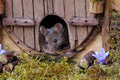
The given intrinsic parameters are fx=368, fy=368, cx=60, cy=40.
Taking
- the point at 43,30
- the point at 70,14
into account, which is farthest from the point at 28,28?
the point at 70,14

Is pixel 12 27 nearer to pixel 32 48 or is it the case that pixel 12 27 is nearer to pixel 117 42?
pixel 32 48

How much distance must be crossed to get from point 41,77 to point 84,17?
2.01ft

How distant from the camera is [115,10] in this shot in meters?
2.60

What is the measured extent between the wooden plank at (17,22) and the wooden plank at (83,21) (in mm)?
350

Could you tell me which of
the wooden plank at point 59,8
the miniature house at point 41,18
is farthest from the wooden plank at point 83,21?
the wooden plank at point 59,8

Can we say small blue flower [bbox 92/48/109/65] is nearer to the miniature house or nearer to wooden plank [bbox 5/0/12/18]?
the miniature house

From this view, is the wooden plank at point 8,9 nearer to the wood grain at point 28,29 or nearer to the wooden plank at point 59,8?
the wood grain at point 28,29

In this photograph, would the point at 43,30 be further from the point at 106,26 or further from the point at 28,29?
the point at 106,26

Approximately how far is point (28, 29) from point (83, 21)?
50 cm

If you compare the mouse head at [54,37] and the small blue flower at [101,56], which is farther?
the mouse head at [54,37]

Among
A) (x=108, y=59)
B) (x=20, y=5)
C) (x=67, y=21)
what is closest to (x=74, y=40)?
(x=67, y=21)

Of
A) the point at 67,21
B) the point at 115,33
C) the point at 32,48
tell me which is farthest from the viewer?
the point at 32,48

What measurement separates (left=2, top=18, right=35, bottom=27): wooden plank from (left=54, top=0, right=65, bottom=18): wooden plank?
0.22 meters

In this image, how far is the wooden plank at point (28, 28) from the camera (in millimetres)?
2928
